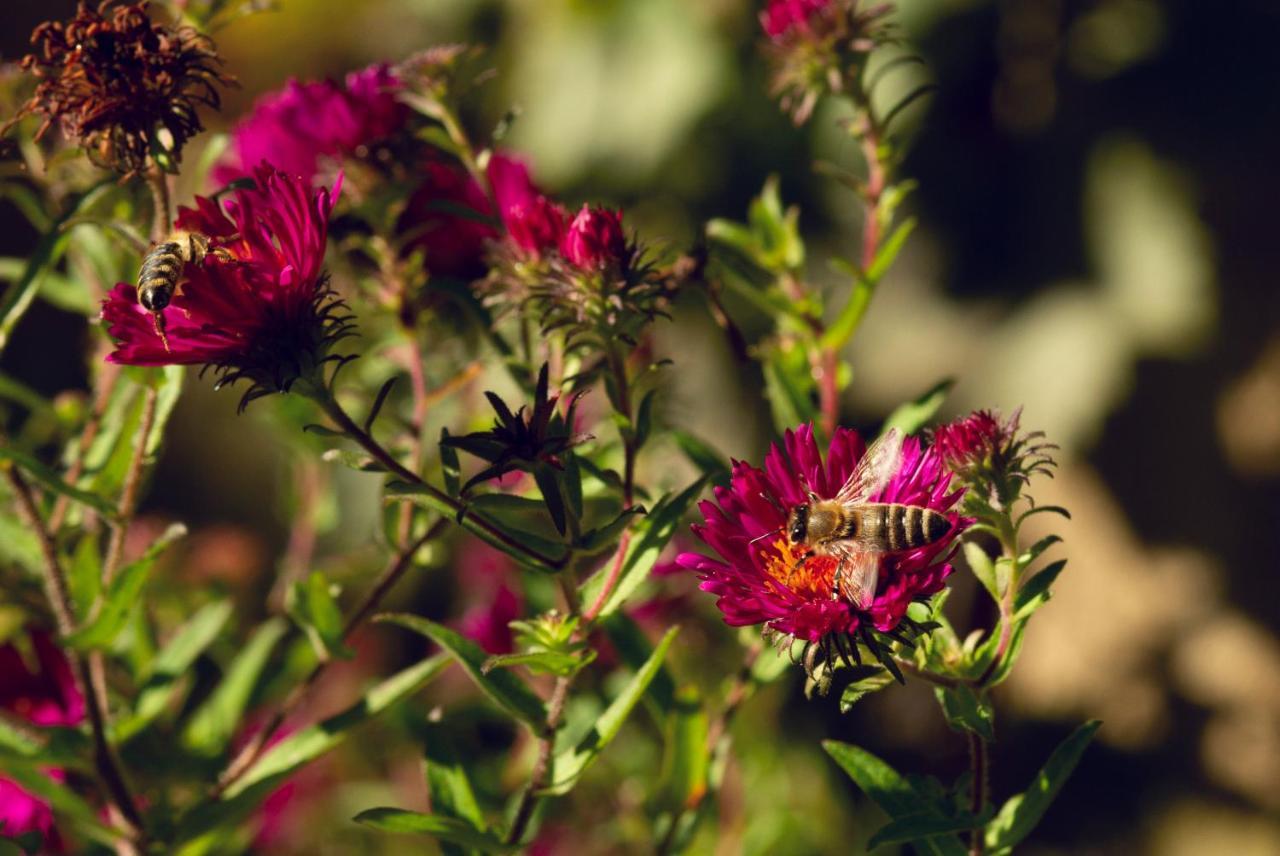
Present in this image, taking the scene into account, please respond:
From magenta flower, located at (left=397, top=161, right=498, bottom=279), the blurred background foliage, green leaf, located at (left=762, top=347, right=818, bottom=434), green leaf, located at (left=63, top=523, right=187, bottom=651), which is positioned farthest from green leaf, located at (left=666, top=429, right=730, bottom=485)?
the blurred background foliage

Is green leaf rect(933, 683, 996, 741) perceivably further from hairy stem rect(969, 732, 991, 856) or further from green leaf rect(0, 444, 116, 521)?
green leaf rect(0, 444, 116, 521)

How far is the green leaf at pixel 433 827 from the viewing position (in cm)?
52

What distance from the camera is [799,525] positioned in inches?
18.9

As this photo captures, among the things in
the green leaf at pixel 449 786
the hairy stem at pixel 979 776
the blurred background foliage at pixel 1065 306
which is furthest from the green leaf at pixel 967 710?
the blurred background foliage at pixel 1065 306

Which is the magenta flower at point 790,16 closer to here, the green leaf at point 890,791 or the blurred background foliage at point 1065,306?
the green leaf at point 890,791

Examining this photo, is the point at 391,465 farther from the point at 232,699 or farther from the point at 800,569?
the point at 232,699

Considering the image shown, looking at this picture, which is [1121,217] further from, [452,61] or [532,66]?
[452,61]

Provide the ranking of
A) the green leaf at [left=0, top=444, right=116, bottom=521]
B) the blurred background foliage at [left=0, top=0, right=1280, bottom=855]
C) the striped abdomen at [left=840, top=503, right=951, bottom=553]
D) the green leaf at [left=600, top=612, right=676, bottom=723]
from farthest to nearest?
the blurred background foliage at [left=0, top=0, right=1280, bottom=855]
the green leaf at [left=600, top=612, right=676, bottom=723]
the green leaf at [left=0, top=444, right=116, bottom=521]
the striped abdomen at [left=840, top=503, right=951, bottom=553]

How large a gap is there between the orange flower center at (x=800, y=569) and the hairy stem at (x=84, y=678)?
13.3 inches

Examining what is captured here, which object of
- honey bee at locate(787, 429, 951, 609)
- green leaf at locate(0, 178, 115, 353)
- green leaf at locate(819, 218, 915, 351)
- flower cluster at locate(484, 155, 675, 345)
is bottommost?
honey bee at locate(787, 429, 951, 609)

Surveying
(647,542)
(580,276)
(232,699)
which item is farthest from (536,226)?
(232,699)

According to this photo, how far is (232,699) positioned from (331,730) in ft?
0.48

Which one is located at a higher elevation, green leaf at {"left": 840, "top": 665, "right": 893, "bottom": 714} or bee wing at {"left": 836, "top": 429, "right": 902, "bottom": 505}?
bee wing at {"left": 836, "top": 429, "right": 902, "bottom": 505}

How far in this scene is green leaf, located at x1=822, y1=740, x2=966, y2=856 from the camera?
506 millimetres
